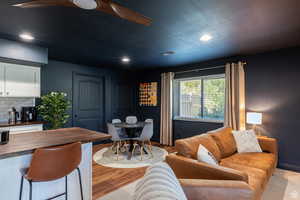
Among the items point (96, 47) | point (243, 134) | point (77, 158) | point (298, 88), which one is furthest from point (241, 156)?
point (96, 47)

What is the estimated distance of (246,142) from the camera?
300 cm

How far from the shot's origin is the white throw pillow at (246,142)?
116 inches

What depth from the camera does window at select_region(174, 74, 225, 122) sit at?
442 centimetres

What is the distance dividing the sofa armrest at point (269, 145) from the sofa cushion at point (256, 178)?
3.40ft

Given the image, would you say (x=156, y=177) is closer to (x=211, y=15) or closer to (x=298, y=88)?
(x=211, y=15)

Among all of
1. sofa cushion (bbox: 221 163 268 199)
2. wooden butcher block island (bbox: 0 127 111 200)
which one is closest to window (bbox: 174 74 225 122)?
sofa cushion (bbox: 221 163 268 199)

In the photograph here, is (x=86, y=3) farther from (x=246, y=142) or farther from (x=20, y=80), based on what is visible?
(x=246, y=142)

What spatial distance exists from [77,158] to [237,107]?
11.7 ft

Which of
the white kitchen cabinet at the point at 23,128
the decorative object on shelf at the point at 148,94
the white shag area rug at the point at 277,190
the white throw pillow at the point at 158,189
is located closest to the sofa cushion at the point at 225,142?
the white shag area rug at the point at 277,190

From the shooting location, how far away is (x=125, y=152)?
4.40 metres

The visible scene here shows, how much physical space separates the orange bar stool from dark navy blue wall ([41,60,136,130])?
328 cm

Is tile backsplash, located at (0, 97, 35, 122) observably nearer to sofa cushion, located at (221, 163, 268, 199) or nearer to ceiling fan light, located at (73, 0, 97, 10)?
ceiling fan light, located at (73, 0, 97, 10)

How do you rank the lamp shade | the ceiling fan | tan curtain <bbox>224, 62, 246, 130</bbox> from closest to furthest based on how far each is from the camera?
the ceiling fan
the lamp shade
tan curtain <bbox>224, 62, 246, 130</bbox>

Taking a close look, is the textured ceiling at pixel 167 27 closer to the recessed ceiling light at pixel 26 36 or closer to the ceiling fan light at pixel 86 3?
the recessed ceiling light at pixel 26 36
